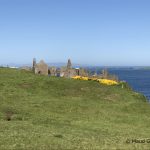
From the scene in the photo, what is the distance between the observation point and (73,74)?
82312mm

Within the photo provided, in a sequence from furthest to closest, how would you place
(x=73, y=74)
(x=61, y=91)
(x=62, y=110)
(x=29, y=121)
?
(x=73, y=74), (x=61, y=91), (x=62, y=110), (x=29, y=121)

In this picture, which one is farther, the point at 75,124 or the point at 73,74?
the point at 73,74

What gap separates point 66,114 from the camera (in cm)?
4422

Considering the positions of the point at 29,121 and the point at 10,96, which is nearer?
the point at 29,121

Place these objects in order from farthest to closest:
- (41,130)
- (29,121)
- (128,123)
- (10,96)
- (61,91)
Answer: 1. (61,91)
2. (10,96)
3. (128,123)
4. (29,121)
5. (41,130)

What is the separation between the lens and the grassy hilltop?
85.4 ft

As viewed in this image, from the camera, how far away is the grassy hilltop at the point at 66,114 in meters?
26.0

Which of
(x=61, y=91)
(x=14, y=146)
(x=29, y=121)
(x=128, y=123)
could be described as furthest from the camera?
(x=61, y=91)

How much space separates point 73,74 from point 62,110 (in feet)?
121

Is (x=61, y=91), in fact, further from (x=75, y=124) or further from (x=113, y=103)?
(x=75, y=124)

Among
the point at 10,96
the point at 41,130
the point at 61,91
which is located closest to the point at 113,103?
the point at 61,91

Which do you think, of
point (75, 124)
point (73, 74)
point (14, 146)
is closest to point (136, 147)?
point (14, 146)

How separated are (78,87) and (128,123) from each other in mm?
17126

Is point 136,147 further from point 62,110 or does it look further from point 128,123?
point 62,110
